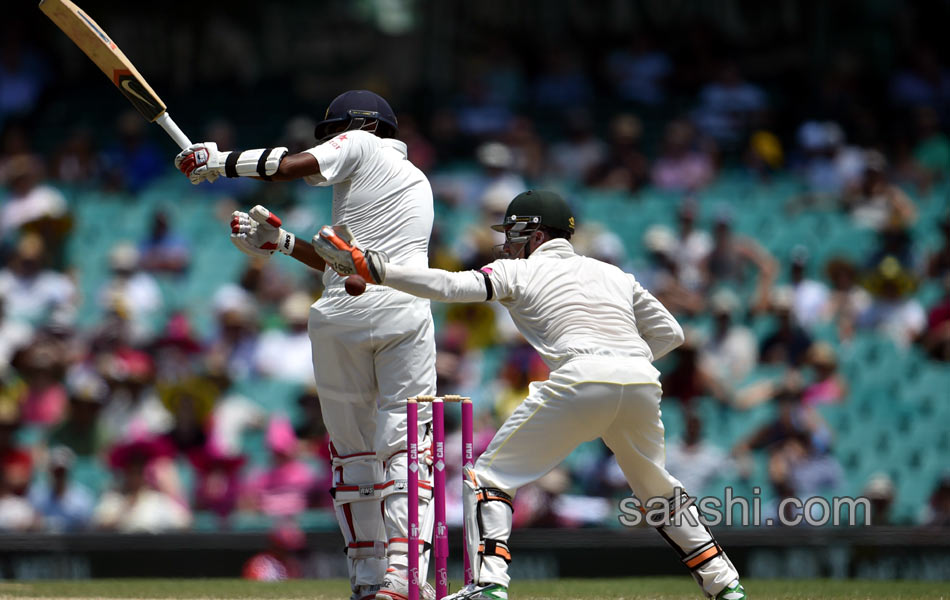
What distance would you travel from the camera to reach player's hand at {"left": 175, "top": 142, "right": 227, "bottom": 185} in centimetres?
605

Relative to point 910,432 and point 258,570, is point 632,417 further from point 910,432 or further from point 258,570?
point 910,432

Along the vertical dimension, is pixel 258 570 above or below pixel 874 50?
below

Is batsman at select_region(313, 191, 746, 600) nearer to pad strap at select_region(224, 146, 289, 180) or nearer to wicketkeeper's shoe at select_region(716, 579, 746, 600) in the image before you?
wicketkeeper's shoe at select_region(716, 579, 746, 600)

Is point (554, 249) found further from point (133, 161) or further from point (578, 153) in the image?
point (133, 161)

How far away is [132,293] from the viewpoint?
40.6 ft

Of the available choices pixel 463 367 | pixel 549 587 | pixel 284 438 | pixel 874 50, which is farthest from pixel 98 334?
pixel 874 50

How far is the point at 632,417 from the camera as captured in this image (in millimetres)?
5836

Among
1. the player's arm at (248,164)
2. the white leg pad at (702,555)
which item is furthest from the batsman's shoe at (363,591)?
the player's arm at (248,164)

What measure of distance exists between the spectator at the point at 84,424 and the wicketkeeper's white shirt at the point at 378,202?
4923 mm

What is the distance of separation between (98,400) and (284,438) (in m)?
1.63

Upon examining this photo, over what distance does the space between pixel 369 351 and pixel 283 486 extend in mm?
4024

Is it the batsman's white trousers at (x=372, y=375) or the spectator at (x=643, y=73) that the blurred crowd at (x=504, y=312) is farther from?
the batsman's white trousers at (x=372, y=375)

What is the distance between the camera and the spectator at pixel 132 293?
12.1 metres

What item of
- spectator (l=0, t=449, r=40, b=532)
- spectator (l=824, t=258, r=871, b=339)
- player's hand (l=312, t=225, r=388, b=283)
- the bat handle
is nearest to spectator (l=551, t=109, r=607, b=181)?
spectator (l=824, t=258, r=871, b=339)
